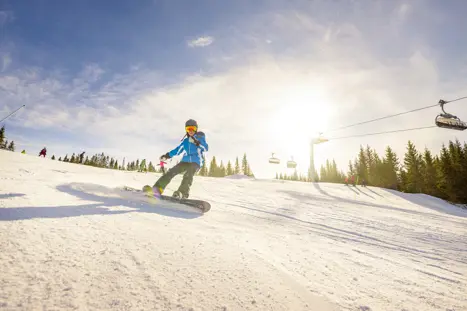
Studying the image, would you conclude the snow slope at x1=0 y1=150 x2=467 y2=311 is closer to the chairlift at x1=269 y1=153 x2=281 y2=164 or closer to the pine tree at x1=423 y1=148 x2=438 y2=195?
the chairlift at x1=269 y1=153 x2=281 y2=164

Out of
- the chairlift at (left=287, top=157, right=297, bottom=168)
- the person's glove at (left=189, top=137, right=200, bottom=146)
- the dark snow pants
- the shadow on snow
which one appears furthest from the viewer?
the chairlift at (left=287, top=157, right=297, bottom=168)

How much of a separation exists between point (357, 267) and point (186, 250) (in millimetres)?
1728

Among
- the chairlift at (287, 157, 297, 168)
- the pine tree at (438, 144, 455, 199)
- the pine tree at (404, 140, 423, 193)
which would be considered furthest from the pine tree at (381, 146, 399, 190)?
the chairlift at (287, 157, 297, 168)

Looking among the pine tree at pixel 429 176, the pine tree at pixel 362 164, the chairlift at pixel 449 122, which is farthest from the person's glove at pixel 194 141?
the pine tree at pixel 362 164

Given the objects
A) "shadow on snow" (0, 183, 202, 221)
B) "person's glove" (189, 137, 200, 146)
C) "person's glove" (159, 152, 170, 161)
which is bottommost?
"shadow on snow" (0, 183, 202, 221)

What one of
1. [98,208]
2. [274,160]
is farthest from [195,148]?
[274,160]

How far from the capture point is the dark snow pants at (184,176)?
5.12 metres

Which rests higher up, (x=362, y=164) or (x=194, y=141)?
(x=362, y=164)

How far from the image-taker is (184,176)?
533 centimetres

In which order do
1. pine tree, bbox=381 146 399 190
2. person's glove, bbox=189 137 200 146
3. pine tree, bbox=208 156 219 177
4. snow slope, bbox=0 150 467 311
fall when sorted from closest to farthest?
snow slope, bbox=0 150 467 311 → person's glove, bbox=189 137 200 146 → pine tree, bbox=381 146 399 190 → pine tree, bbox=208 156 219 177

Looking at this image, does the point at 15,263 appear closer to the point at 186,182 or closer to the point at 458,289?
the point at 458,289

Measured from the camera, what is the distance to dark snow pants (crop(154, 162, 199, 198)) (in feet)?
16.8

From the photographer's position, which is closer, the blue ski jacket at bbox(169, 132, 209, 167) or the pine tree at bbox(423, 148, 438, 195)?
the blue ski jacket at bbox(169, 132, 209, 167)

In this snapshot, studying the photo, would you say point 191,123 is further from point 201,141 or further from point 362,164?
point 362,164
